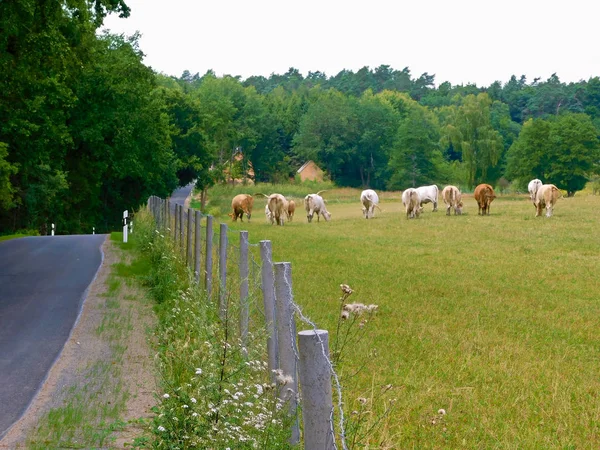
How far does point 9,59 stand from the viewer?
20.0 meters

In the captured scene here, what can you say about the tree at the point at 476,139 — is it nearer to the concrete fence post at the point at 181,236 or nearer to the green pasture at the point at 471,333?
the green pasture at the point at 471,333

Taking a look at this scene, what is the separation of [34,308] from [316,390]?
36.6ft

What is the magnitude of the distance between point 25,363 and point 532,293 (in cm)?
966

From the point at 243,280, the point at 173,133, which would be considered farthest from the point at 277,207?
the point at 243,280

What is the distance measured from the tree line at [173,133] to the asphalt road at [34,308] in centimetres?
477

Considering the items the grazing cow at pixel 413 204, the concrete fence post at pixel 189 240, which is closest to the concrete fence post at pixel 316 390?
the concrete fence post at pixel 189 240

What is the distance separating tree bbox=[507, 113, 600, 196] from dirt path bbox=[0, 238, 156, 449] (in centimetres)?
8694

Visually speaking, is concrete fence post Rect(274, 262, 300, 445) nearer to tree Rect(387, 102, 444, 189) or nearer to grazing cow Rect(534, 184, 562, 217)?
grazing cow Rect(534, 184, 562, 217)

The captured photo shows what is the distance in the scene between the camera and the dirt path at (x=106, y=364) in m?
7.33

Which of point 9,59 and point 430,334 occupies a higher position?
point 9,59

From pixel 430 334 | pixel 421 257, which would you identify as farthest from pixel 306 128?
pixel 430 334

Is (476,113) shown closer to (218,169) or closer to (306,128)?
(306,128)

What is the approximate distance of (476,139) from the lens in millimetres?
112188

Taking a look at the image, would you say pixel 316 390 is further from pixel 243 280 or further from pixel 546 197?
pixel 546 197
